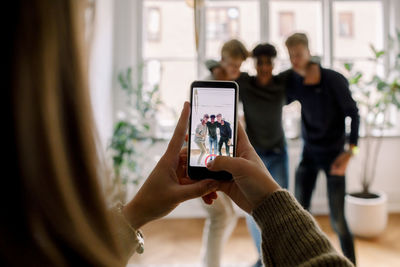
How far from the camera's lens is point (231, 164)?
1.99ft

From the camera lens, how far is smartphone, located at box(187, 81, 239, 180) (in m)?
0.76

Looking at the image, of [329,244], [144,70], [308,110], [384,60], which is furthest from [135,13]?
[329,244]

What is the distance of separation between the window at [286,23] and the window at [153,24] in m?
1.16

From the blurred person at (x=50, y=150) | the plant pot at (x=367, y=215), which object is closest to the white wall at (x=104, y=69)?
the plant pot at (x=367, y=215)

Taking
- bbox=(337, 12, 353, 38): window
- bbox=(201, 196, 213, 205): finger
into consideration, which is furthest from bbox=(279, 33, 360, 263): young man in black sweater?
bbox=(337, 12, 353, 38): window

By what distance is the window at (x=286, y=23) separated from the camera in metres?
3.06

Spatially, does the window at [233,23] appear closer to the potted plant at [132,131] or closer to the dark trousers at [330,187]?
the potted plant at [132,131]

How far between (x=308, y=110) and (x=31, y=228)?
166 centimetres

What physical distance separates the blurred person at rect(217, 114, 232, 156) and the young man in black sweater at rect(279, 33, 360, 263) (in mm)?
1052

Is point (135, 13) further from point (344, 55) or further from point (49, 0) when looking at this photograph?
point (49, 0)

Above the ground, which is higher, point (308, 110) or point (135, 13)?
point (135, 13)

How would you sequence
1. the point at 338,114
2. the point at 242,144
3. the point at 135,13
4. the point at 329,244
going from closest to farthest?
the point at 329,244 → the point at 242,144 → the point at 338,114 → the point at 135,13

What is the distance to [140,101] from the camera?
272 cm

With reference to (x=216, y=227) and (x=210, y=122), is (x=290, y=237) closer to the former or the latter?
(x=210, y=122)
